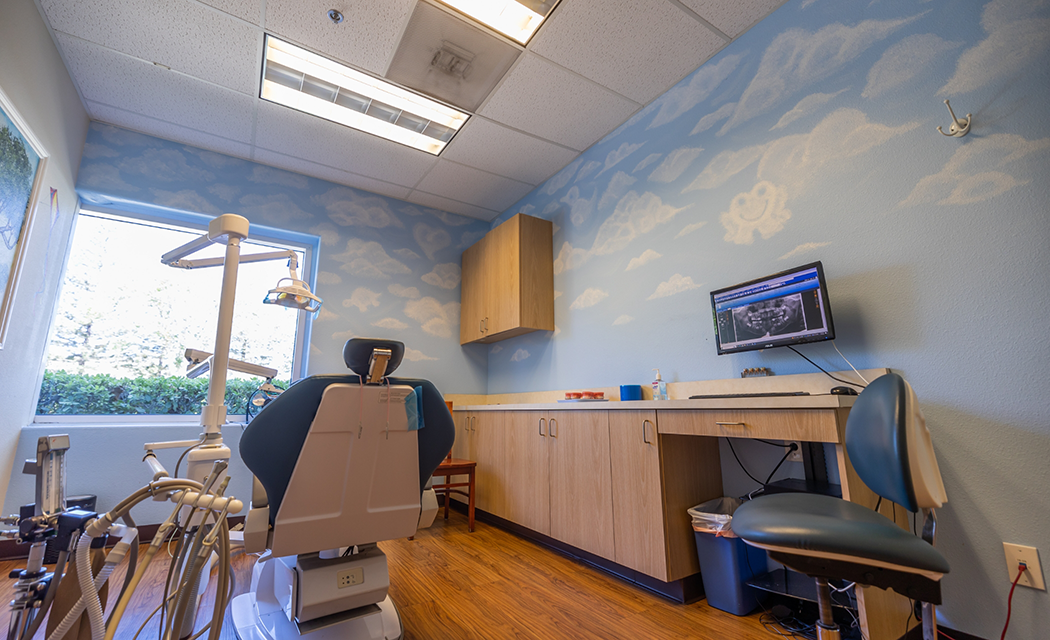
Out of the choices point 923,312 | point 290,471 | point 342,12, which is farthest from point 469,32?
point 923,312

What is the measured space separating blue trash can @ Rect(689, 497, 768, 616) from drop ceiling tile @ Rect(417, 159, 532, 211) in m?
2.99

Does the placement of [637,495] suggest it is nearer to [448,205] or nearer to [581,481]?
[581,481]

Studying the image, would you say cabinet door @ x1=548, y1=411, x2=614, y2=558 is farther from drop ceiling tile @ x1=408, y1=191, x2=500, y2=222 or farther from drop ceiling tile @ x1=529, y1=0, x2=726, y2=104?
drop ceiling tile @ x1=408, y1=191, x2=500, y2=222

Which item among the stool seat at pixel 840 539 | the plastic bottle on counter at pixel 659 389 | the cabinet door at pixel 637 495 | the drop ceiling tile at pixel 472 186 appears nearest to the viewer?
the stool seat at pixel 840 539

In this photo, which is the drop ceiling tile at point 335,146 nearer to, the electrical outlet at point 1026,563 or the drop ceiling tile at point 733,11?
the drop ceiling tile at point 733,11

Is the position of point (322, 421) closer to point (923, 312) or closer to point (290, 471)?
point (290, 471)

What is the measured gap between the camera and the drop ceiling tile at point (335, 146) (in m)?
3.07

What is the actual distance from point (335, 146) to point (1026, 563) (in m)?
4.19

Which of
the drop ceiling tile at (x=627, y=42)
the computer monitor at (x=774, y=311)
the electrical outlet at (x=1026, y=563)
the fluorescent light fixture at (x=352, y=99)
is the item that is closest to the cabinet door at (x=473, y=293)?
the fluorescent light fixture at (x=352, y=99)

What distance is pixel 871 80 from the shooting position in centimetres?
186

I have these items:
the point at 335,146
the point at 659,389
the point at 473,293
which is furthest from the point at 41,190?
the point at 659,389

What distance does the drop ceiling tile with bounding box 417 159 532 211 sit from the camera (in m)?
3.73

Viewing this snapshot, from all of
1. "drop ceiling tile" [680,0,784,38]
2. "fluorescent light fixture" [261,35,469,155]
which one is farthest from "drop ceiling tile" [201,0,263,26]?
"drop ceiling tile" [680,0,784,38]

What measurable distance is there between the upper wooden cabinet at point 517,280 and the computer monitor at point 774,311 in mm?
1545
